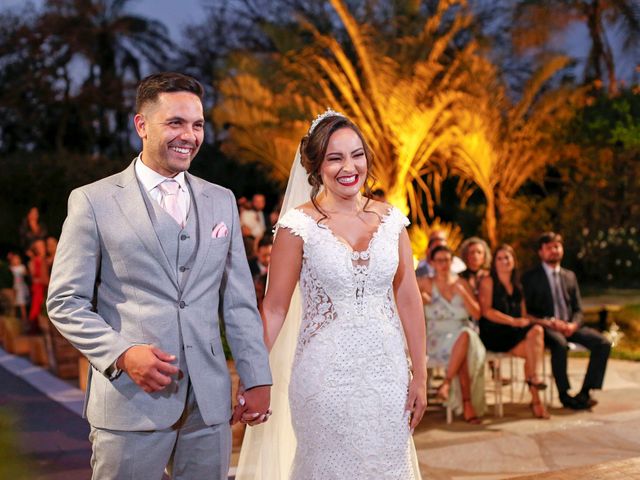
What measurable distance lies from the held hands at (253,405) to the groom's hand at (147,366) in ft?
1.09

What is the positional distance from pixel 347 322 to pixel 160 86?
130 centimetres

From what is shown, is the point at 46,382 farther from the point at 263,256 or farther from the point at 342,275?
the point at 342,275

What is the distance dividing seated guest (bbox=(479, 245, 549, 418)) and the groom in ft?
14.8

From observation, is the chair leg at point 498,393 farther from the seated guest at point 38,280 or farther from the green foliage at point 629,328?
the seated guest at point 38,280

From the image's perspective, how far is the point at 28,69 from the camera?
2619 centimetres

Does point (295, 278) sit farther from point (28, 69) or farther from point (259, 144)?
point (28, 69)

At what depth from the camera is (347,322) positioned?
345 cm

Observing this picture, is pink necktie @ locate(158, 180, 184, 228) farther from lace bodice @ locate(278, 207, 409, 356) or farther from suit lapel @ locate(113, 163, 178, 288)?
lace bodice @ locate(278, 207, 409, 356)

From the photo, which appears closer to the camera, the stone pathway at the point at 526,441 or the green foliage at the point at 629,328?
the stone pathway at the point at 526,441

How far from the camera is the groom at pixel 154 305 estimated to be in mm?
2486

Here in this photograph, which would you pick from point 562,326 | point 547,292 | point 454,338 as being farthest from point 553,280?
point 454,338

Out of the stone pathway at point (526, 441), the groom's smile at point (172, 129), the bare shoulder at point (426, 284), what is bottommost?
the stone pathway at point (526, 441)

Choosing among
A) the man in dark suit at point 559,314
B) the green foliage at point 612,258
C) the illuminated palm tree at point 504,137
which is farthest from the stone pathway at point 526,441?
the green foliage at point 612,258

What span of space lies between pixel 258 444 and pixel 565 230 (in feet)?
48.4
